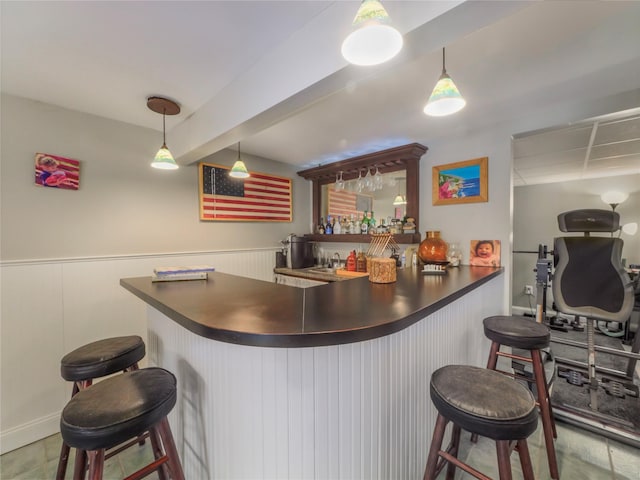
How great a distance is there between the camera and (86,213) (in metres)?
2.09

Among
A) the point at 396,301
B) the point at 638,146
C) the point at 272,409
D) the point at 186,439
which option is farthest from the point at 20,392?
the point at 638,146

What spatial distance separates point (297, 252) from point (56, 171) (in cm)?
226

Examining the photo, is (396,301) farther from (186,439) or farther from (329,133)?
(329,133)

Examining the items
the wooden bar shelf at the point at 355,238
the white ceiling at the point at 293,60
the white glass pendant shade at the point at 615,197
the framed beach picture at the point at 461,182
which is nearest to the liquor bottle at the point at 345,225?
the wooden bar shelf at the point at 355,238

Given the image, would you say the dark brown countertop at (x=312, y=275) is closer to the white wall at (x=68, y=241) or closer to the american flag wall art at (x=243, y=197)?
the american flag wall art at (x=243, y=197)

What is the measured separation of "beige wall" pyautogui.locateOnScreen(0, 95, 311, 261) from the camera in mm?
1821

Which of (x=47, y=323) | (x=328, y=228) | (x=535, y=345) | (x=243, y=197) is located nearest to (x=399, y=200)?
(x=328, y=228)

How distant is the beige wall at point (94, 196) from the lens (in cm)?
182

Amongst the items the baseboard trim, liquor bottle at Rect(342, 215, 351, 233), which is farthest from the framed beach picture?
the baseboard trim

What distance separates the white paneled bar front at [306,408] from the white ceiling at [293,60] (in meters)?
1.17

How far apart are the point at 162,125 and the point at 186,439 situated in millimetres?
2364

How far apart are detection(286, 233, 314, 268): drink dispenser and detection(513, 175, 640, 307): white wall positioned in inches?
140

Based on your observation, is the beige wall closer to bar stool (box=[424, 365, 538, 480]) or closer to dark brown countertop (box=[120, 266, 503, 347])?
dark brown countertop (box=[120, 266, 503, 347])

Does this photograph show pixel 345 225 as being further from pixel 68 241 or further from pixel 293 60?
pixel 68 241
